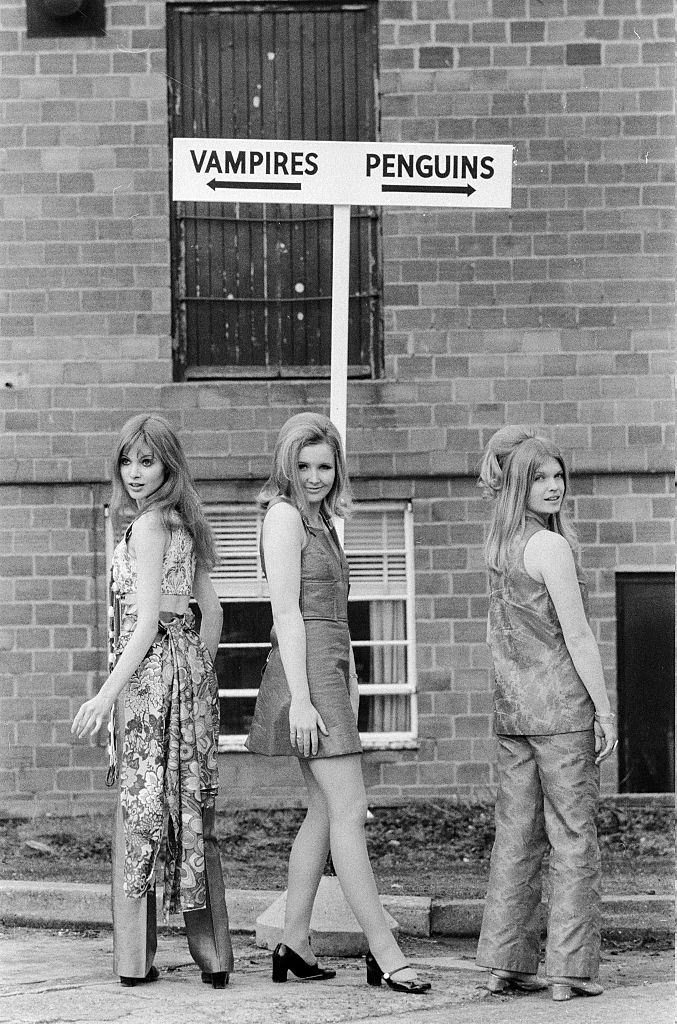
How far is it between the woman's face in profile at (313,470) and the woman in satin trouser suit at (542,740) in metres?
0.59

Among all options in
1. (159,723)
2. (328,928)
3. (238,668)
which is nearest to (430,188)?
(159,723)

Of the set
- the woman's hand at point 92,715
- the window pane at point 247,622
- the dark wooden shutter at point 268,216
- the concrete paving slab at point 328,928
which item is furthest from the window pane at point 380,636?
the woman's hand at point 92,715

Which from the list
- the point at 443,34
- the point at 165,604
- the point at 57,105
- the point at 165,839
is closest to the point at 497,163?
the point at 165,604

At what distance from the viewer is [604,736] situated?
4.48 m

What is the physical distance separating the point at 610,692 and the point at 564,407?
177cm

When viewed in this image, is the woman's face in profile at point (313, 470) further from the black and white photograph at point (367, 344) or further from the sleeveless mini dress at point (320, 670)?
the black and white photograph at point (367, 344)

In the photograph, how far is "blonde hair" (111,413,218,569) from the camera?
4.57 m

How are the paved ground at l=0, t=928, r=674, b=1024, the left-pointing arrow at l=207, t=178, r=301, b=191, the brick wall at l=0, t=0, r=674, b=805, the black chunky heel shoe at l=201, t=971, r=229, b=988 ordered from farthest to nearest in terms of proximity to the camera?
the brick wall at l=0, t=0, r=674, b=805 < the left-pointing arrow at l=207, t=178, r=301, b=191 < the black chunky heel shoe at l=201, t=971, r=229, b=988 < the paved ground at l=0, t=928, r=674, b=1024

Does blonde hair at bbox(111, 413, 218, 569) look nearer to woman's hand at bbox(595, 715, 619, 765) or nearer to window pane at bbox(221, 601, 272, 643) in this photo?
woman's hand at bbox(595, 715, 619, 765)

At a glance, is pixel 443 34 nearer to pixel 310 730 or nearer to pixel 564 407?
pixel 564 407

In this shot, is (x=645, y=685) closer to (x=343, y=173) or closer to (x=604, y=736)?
(x=604, y=736)

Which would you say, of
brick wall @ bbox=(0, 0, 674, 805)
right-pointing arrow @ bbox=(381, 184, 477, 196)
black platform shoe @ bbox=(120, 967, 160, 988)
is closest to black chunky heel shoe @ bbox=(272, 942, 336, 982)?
black platform shoe @ bbox=(120, 967, 160, 988)

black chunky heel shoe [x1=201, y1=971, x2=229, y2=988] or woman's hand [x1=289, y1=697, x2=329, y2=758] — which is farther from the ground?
woman's hand [x1=289, y1=697, x2=329, y2=758]

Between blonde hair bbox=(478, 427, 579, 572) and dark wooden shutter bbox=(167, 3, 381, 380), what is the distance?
4074 mm
